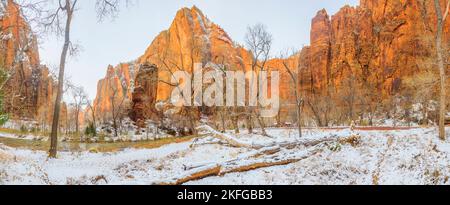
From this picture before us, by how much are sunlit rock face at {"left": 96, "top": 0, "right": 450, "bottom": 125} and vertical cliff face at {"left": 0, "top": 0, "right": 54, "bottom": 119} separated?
140cm

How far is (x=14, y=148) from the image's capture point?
506 centimetres

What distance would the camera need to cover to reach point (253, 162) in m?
4.71

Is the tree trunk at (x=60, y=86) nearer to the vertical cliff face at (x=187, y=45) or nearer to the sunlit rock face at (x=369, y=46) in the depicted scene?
the vertical cliff face at (x=187, y=45)

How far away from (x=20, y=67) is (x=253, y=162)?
18.4 ft

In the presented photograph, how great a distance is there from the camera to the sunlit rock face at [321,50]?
712 centimetres

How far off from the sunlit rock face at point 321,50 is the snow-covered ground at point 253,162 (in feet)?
7.53

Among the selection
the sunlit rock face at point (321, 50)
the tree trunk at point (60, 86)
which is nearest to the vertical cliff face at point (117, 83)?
the sunlit rock face at point (321, 50)

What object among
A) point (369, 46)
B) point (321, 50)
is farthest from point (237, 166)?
point (369, 46)

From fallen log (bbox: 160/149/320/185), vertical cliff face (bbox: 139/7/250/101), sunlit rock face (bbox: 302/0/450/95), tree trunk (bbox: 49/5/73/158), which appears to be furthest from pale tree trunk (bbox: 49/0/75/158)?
sunlit rock face (bbox: 302/0/450/95)

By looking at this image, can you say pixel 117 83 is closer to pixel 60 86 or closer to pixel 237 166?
pixel 60 86
